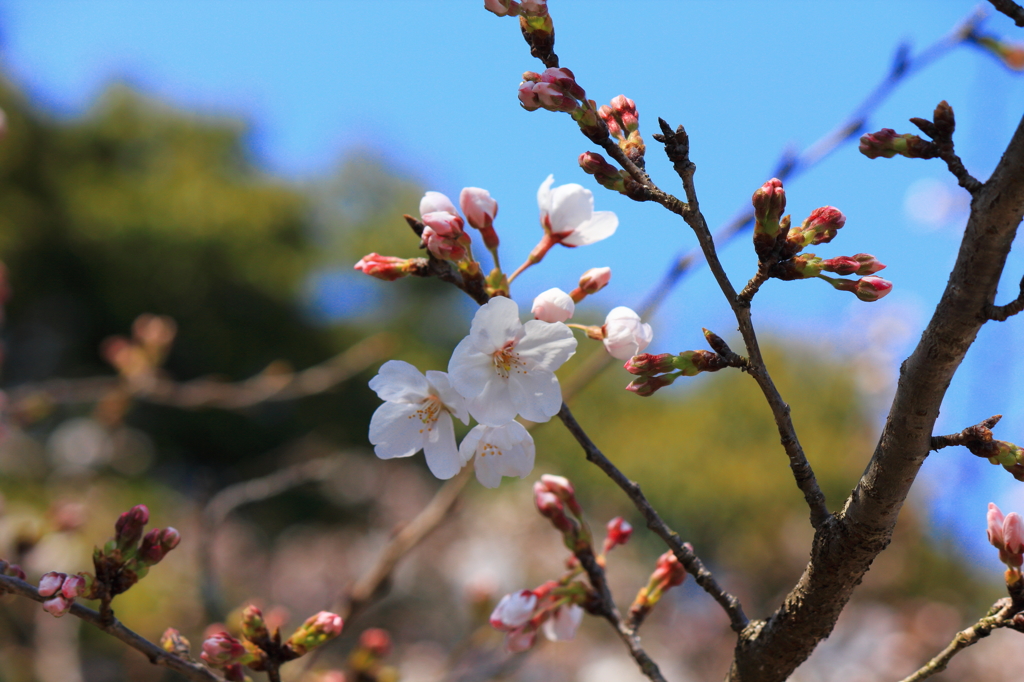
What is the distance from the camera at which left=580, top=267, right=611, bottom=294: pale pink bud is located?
565 millimetres

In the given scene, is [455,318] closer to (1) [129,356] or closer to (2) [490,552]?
(2) [490,552]

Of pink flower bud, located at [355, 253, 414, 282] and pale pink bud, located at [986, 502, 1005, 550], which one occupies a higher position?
pink flower bud, located at [355, 253, 414, 282]

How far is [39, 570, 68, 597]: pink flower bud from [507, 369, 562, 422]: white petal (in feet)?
1.17

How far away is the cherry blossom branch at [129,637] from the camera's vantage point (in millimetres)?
464

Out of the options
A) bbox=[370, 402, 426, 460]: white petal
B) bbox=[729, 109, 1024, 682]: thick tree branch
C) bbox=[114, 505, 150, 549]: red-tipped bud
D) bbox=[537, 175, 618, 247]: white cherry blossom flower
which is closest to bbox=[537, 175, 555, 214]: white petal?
bbox=[537, 175, 618, 247]: white cherry blossom flower

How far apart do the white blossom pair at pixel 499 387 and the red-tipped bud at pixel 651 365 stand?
46 millimetres

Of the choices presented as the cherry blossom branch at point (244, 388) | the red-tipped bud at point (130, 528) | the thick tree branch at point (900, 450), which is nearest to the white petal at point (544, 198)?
the thick tree branch at point (900, 450)

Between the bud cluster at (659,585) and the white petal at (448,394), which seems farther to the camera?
the bud cluster at (659,585)

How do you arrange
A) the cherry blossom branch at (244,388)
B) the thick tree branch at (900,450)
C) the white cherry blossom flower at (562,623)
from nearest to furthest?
the thick tree branch at (900,450)
the white cherry blossom flower at (562,623)
the cherry blossom branch at (244,388)

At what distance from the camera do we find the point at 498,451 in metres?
0.53

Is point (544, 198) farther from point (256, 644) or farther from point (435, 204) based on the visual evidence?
point (256, 644)

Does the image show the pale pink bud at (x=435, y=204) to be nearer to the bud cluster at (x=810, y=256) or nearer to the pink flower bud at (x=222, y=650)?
the bud cluster at (x=810, y=256)

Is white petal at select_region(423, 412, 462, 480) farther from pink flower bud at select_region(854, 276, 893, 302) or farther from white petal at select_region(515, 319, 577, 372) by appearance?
pink flower bud at select_region(854, 276, 893, 302)

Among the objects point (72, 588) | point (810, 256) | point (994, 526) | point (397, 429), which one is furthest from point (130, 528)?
point (994, 526)
